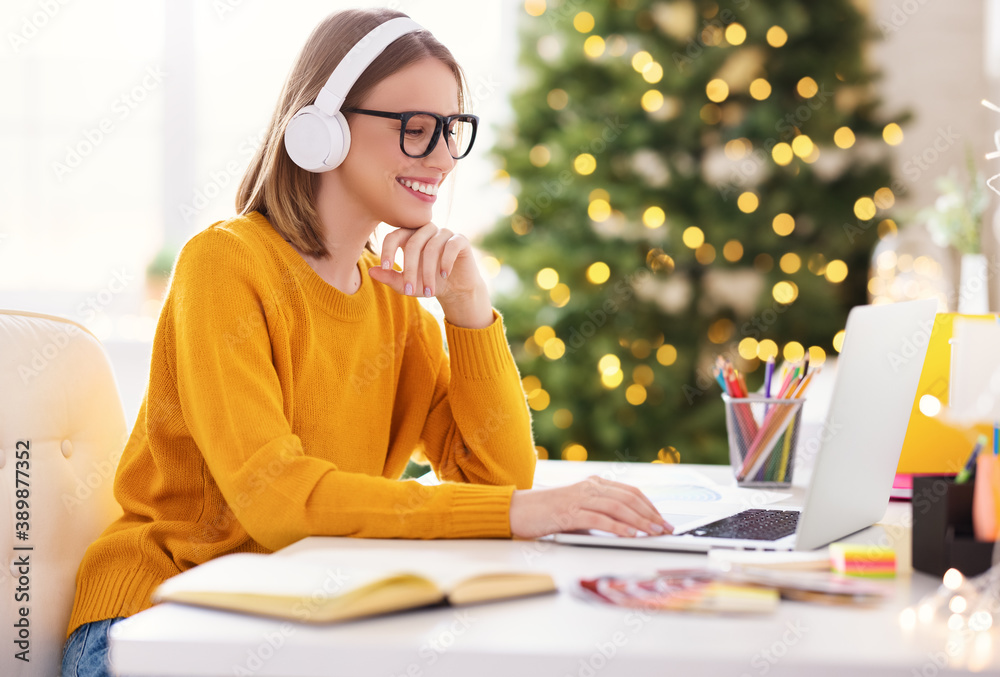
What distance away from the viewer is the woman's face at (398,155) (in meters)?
1.09

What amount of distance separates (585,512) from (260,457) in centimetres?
32

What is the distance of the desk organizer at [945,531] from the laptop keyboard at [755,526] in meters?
0.13

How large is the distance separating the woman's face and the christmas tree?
153 centimetres

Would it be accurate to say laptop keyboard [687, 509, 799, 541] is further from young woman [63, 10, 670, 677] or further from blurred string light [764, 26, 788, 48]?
blurred string light [764, 26, 788, 48]

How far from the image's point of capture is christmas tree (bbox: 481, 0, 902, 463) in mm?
2635

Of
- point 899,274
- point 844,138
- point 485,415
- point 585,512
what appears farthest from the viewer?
point 844,138

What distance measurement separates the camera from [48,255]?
338cm

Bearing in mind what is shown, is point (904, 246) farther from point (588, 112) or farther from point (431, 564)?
point (431, 564)

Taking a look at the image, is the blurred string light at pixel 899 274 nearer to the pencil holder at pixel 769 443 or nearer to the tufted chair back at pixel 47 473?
the pencil holder at pixel 769 443

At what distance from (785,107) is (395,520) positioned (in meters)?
2.30

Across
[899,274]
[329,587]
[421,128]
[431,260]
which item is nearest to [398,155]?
[421,128]

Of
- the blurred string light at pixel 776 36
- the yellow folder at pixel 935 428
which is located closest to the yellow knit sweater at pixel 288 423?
the yellow folder at pixel 935 428

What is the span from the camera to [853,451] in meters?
0.77

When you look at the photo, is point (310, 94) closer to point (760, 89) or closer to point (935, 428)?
point (935, 428)
